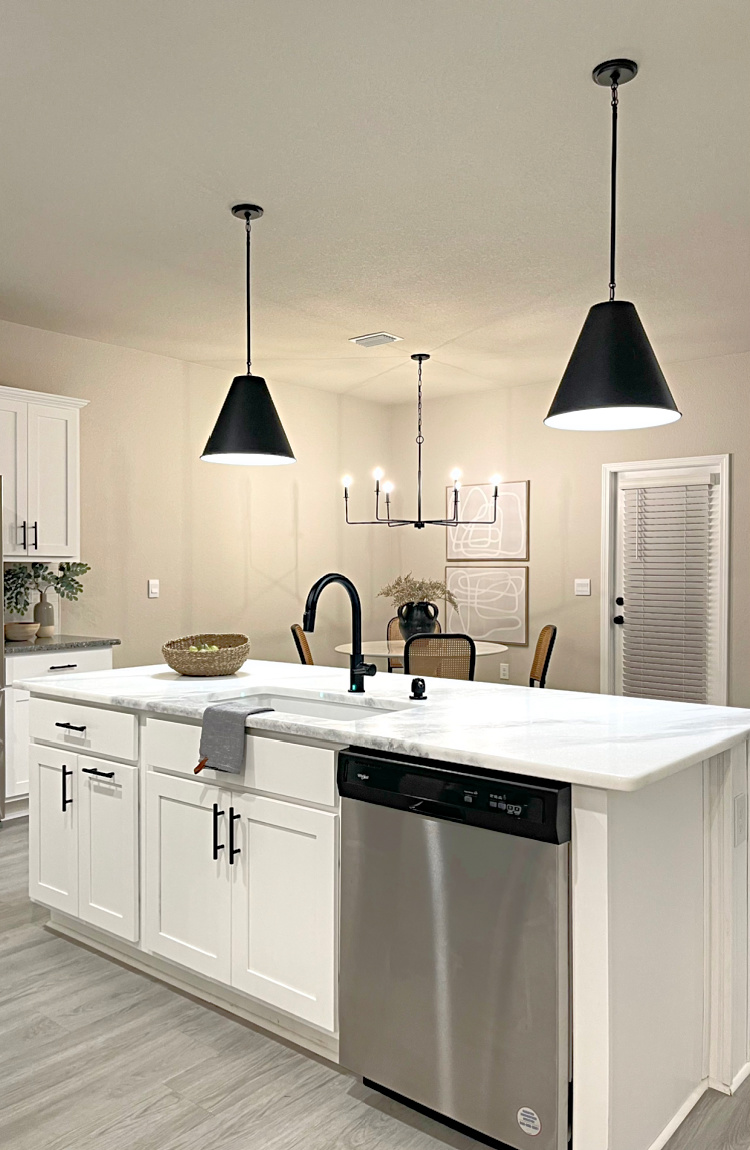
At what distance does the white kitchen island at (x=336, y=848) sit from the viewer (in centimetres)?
181

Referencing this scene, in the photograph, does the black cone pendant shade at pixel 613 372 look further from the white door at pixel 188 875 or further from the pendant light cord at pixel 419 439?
the pendant light cord at pixel 419 439

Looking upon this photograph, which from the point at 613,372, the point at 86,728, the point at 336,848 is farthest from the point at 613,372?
the point at 86,728

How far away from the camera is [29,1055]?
239cm

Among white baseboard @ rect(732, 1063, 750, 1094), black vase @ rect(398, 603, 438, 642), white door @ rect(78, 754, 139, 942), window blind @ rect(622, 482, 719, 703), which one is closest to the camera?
white baseboard @ rect(732, 1063, 750, 1094)

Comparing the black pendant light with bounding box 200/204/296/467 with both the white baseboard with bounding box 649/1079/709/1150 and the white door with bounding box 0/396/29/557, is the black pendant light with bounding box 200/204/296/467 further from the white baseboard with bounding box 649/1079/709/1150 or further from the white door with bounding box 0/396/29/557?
the white baseboard with bounding box 649/1079/709/1150

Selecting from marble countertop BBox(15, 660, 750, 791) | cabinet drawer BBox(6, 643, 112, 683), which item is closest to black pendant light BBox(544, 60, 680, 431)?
marble countertop BBox(15, 660, 750, 791)

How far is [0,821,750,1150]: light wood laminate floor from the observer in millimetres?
2025

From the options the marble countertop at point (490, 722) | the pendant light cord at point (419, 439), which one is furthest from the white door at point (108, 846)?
the pendant light cord at point (419, 439)

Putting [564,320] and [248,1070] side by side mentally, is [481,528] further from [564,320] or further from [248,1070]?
[248,1070]

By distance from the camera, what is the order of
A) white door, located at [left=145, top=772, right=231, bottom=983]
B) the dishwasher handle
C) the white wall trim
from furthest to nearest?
the white wall trim < white door, located at [left=145, top=772, right=231, bottom=983] < the dishwasher handle

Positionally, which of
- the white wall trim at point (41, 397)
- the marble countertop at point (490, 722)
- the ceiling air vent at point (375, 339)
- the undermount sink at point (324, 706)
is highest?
the ceiling air vent at point (375, 339)

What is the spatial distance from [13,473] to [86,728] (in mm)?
2212

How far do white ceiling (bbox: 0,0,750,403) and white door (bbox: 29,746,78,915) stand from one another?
210 cm

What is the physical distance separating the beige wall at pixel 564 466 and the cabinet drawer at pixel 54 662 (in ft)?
10.7
